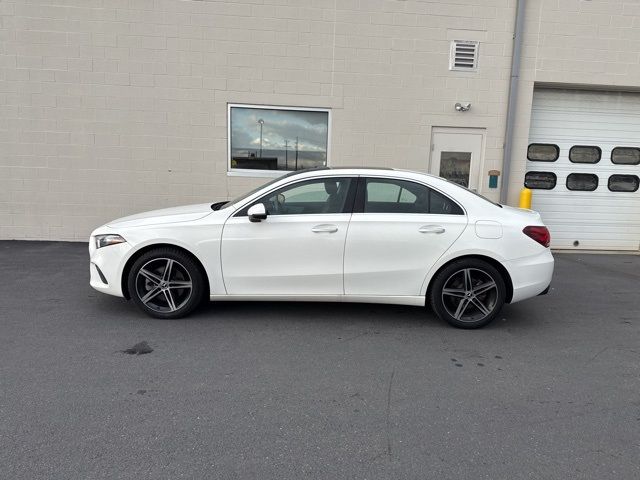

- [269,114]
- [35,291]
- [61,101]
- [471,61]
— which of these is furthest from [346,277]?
[61,101]

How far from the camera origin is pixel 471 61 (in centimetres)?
837

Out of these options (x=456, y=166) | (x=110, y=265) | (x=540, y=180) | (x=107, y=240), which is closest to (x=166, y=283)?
(x=110, y=265)

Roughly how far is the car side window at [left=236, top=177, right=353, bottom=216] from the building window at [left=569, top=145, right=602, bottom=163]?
6625 mm

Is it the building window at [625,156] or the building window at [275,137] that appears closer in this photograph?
the building window at [275,137]

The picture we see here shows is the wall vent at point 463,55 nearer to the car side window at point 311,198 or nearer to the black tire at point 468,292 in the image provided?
the car side window at point 311,198

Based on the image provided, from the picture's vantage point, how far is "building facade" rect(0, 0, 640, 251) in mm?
7938

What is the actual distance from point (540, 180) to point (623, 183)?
1.76 meters

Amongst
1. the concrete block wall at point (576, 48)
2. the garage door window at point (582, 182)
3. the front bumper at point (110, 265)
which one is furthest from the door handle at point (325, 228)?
the garage door window at point (582, 182)

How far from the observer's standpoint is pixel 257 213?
14.2 feet

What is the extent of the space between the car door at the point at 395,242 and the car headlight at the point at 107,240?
2245mm

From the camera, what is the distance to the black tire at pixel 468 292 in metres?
4.49

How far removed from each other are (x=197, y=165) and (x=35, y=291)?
3.66 meters

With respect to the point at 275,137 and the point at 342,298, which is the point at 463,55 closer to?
the point at 275,137

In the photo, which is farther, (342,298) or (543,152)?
(543,152)
